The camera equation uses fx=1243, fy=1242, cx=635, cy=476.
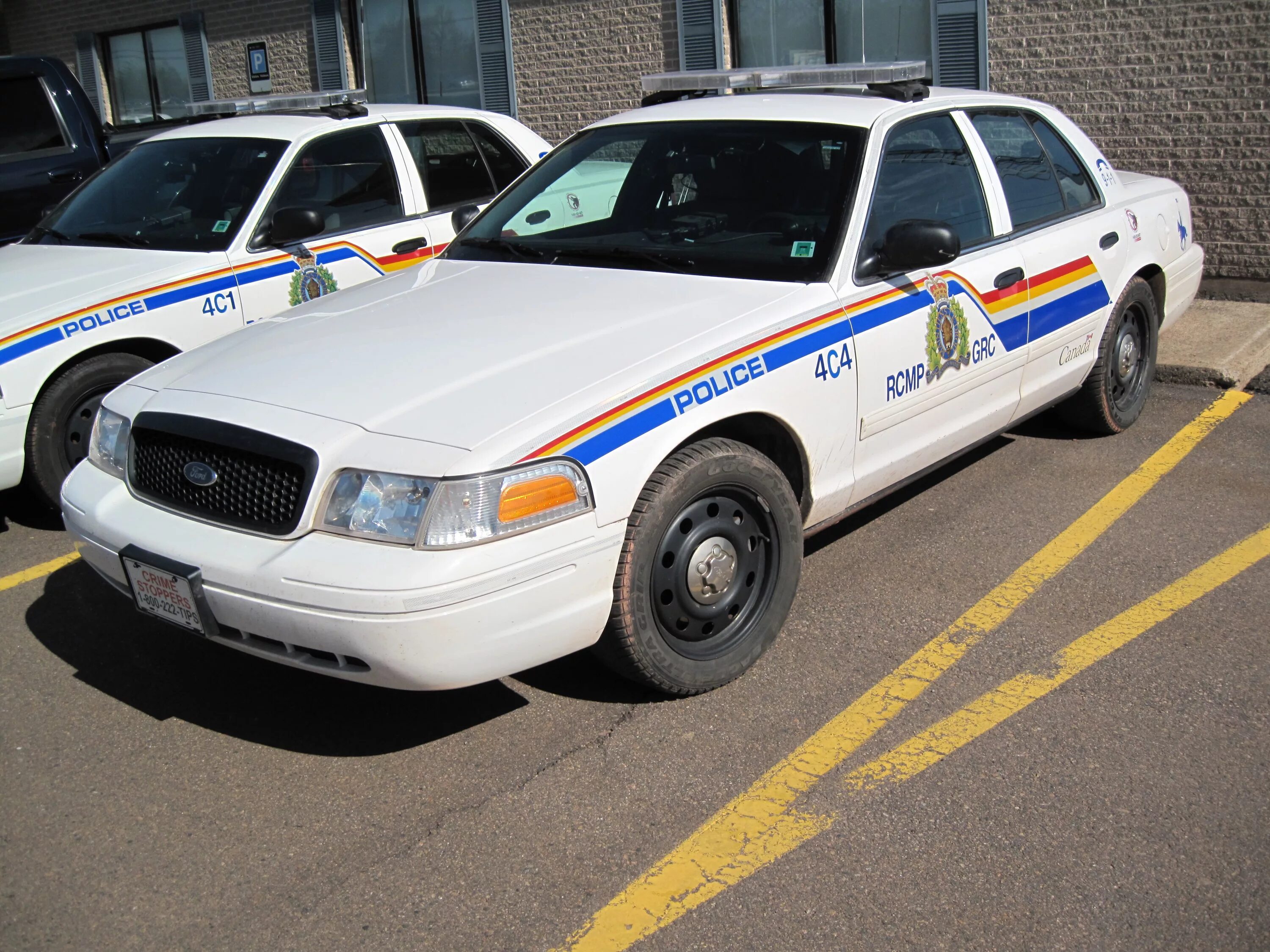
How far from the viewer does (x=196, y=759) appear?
352cm

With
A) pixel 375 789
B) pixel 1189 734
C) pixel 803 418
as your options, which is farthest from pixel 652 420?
pixel 1189 734

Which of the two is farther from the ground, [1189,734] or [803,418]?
[803,418]

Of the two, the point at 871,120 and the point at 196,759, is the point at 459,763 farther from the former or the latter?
the point at 871,120

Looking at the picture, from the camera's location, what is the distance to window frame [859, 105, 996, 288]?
4.09m

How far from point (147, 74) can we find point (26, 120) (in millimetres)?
8483

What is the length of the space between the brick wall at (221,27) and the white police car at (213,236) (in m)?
7.34

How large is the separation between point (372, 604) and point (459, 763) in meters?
0.68

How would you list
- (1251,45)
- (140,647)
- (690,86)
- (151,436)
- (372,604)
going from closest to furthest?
1. (372,604)
2. (151,436)
3. (140,647)
4. (690,86)
5. (1251,45)

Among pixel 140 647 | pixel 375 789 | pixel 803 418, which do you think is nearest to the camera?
pixel 375 789

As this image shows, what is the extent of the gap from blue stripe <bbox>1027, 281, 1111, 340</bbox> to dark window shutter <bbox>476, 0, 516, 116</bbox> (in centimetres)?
811

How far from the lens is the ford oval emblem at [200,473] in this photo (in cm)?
339

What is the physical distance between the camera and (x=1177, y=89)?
8.62 m

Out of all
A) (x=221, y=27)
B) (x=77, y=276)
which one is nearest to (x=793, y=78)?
(x=77, y=276)

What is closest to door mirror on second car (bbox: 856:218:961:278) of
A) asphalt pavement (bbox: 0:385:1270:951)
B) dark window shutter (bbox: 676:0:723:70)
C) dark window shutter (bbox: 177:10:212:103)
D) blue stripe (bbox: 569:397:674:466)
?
blue stripe (bbox: 569:397:674:466)
